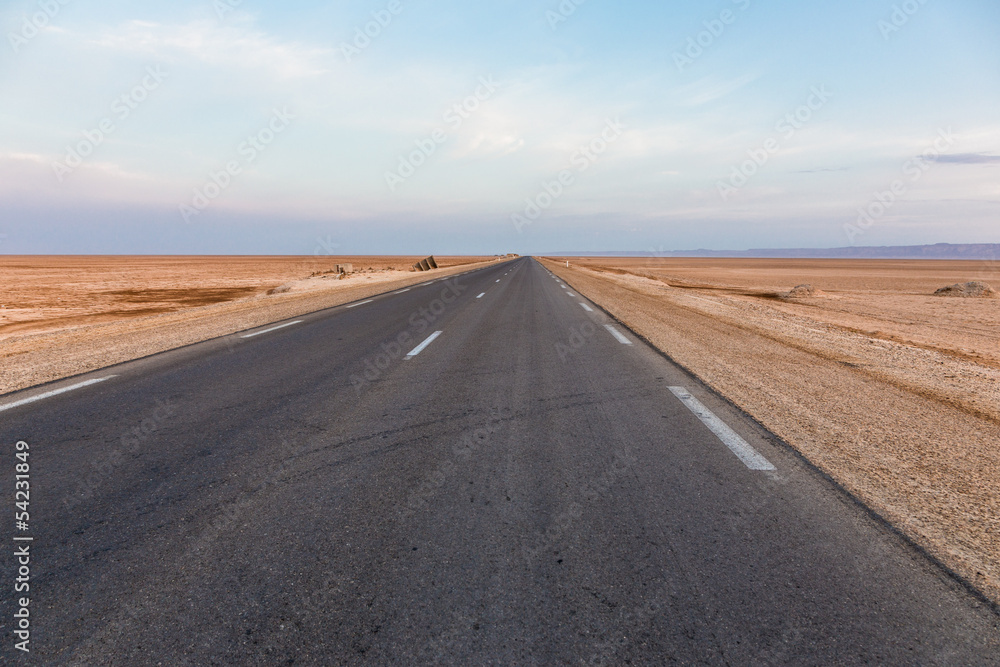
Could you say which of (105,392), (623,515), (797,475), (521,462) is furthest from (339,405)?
(797,475)

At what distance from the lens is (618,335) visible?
9.84m

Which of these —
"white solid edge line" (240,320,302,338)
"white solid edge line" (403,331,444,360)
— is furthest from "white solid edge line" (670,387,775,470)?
"white solid edge line" (240,320,302,338)

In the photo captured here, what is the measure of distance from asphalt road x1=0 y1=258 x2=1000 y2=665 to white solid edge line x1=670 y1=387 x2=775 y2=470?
0.03 meters

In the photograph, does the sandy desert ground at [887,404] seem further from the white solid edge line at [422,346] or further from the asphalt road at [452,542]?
the white solid edge line at [422,346]

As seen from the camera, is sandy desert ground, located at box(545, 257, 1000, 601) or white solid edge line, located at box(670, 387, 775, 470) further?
Answer: white solid edge line, located at box(670, 387, 775, 470)

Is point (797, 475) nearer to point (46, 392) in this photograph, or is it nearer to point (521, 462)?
point (521, 462)

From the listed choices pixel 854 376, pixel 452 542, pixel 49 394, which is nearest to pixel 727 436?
pixel 452 542

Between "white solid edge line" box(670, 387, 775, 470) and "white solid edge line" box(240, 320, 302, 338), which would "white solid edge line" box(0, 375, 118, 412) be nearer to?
"white solid edge line" box(240, 320, 302, 338)

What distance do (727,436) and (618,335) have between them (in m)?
5.58

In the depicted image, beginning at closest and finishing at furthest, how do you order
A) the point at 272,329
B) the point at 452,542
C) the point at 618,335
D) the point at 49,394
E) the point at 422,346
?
the point at 452,542
the point at 49,394
the point at 422,346
the point at 618,335
the point at 272,329

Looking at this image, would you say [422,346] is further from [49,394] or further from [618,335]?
[49,394]

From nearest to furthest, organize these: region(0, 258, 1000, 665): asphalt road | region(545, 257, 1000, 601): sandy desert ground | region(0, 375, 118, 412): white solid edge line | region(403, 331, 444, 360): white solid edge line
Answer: region(0, 258, 1000, 665): asphalt road < region(545, 257, 1000, 601): sandy desert ground < region(0, 375, 118, 412): white solid edge line < region(403, 331, 444, 360): white solid edge line

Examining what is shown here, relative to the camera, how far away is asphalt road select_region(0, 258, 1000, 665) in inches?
81.4

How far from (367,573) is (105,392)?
5.18 metres
